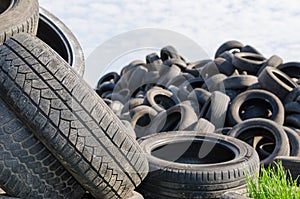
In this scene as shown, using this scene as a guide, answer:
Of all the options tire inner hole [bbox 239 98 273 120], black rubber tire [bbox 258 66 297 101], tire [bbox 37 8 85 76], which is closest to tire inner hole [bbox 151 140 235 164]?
tire [bbox 37 8 85 76]

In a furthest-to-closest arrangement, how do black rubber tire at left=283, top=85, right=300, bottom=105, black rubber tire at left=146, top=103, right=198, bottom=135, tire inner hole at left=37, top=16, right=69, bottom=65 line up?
1. black rubber tire at left=283, top=85, right=300, bottom=105
2. tire inner hole at left=37, top=16, right=69, bottom=65
3. black rubber tire at left=146, top=103, right=198, bottom=135

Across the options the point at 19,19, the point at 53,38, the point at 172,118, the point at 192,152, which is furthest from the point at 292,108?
the point at 19,19

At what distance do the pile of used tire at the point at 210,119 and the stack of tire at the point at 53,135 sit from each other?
659mm

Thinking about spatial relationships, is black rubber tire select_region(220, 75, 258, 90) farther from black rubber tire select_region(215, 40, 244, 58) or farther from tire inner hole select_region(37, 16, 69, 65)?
black rubber tire select_region(215, 40, 244, 58)

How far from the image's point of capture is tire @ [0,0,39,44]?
11.6ft

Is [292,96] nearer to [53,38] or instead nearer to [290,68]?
[290,68]

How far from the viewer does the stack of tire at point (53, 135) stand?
2.61 metres

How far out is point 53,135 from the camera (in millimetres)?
2582

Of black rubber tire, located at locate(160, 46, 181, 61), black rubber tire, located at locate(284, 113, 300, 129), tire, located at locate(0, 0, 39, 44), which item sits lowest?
black rubber tire, located at locate(160, 46, 181, 61)

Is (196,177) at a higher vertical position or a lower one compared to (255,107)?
higher

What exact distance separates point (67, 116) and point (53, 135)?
164 millimetres

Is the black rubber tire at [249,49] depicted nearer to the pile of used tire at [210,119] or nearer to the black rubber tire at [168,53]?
the pile of used tire at [210,119]

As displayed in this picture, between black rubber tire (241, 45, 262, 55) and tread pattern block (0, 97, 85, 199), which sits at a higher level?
tread pattern block (0, 97, 85, 199)

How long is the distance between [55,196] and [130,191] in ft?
1.95
